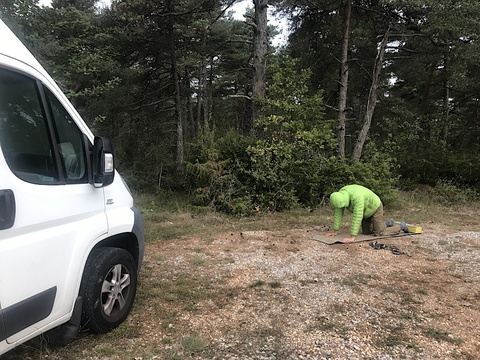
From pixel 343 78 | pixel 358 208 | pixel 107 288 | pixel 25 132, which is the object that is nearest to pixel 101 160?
pixel 25 132

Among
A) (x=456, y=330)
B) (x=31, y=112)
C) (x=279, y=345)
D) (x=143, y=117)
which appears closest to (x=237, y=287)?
(x=279, y=345)

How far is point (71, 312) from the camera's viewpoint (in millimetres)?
2738

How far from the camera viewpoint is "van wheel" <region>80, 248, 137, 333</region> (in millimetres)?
2945

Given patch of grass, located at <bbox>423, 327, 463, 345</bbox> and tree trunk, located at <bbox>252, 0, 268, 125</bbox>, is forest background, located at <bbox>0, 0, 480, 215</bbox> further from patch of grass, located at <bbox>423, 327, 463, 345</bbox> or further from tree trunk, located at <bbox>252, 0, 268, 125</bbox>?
patch of grass, located at <bbox>423, 327, 463, 345</bbox>

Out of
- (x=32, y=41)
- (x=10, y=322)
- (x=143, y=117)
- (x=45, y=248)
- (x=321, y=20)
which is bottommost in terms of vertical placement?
(x=10, y=322)

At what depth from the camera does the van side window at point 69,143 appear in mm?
2740

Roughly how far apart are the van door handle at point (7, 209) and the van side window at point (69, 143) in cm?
56

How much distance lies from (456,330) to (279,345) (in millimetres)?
1712

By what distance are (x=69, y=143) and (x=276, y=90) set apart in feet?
28.3

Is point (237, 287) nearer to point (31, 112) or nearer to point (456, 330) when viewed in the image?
point (456, 330)

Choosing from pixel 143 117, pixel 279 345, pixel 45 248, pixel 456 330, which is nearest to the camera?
pixel 45 248

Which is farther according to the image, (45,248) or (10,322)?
(45,248)

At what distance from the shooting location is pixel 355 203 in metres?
6.34

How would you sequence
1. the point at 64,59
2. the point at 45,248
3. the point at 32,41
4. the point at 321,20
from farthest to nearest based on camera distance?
the point at 321,20, the point at 64,59, the point at 32,41, the point at 45,248
